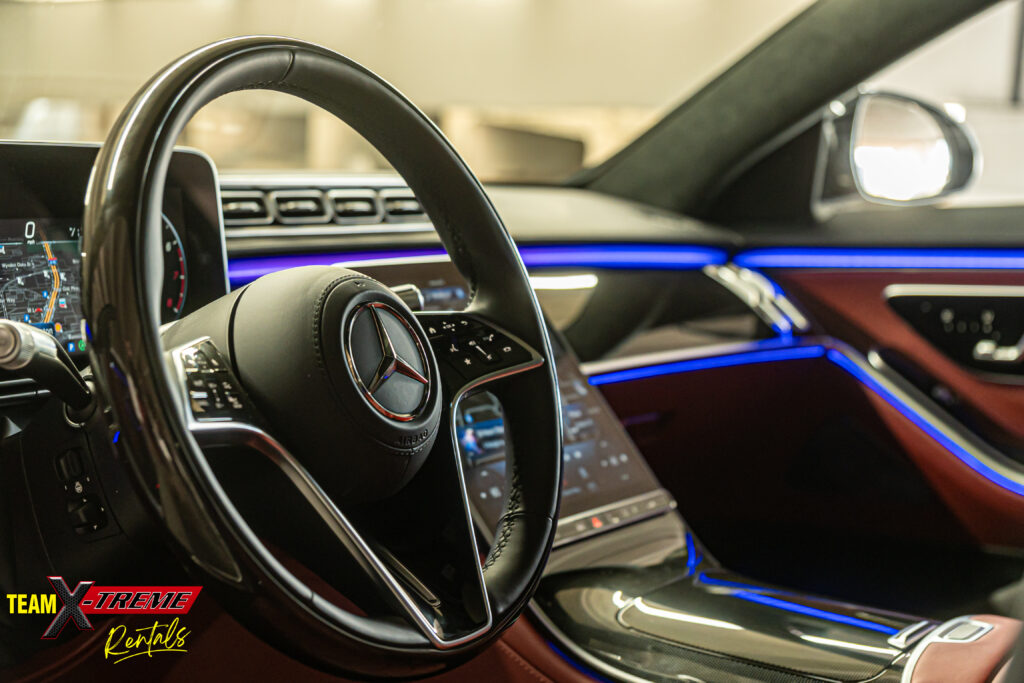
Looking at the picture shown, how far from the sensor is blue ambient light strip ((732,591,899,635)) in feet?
3.35

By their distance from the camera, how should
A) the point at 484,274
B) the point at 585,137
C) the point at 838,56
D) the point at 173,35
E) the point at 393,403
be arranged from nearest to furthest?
1. the point at 393,403
2. the point at 484,274
3. the point at 173,35
4. the point at 838,56
5. the point at 585,137

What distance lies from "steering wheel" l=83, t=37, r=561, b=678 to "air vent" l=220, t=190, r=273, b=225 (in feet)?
1.52

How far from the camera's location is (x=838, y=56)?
1.92 m

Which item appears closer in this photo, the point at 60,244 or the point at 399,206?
the point at 60,244

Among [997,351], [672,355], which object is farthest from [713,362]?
[997,351]

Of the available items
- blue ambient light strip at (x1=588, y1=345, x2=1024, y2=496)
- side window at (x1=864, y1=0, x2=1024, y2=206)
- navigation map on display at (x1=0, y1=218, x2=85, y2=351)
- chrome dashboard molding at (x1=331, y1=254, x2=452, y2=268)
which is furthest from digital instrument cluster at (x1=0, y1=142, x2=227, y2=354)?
side window at (x1=864, y1=0, x2=1024, y2=206)

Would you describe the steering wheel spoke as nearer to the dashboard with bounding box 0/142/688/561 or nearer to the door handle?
the dashboard with bounding box 0/142/688/561

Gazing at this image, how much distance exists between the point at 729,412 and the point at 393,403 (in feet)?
4.57

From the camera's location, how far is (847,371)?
2043mm

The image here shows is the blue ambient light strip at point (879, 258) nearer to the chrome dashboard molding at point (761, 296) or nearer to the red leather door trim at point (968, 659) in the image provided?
the chrome dashboard molding at point (761, 296)

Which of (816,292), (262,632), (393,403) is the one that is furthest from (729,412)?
(262,632)

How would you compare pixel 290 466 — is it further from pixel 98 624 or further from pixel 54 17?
pixel 54 17

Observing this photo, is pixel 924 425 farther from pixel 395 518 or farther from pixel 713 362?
pixel 395 518

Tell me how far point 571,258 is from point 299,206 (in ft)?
1.89
